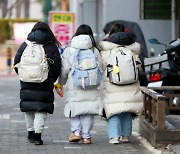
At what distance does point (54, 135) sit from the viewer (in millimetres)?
11867

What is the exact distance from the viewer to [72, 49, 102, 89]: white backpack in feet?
34.1

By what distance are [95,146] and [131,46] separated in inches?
60.7

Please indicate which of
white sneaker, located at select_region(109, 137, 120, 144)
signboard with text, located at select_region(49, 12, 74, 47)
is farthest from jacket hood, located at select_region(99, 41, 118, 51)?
signboard with text, located at select_region(49, 12, 74, 47)

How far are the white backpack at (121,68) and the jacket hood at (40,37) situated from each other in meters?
0.94

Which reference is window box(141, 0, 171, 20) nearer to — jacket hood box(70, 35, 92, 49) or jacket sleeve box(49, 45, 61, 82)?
jacket hood box(70, 35, 92, 49)

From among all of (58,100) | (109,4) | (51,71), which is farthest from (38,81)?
(109,4)

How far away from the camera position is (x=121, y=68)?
10500 mm

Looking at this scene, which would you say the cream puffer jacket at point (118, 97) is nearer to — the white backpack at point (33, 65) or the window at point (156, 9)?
the white backpack at point (33, 65)

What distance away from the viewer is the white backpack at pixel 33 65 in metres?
10.3

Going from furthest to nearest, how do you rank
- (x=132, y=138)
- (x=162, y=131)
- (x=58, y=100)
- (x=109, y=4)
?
(x=109, y=4) < (x=58, y=100) < (x=132, y=138) < (x=162, y=131)

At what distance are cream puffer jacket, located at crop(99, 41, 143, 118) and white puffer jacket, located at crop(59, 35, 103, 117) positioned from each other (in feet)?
0.49

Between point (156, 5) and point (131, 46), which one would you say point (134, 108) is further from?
point (156, 5)

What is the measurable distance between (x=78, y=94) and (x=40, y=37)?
0.97 m

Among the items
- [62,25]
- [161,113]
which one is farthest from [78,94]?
→ [62,25]
